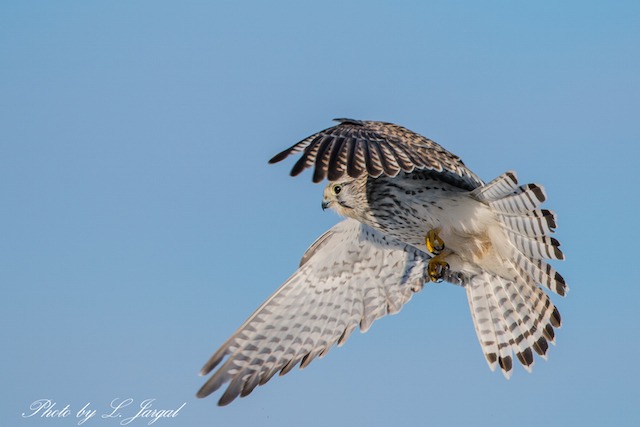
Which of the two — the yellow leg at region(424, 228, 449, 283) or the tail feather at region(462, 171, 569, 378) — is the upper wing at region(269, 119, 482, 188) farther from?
the yellow leg at region(424, 228, 449, 283)

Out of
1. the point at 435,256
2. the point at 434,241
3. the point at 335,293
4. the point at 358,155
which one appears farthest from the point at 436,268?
the point at 358,155

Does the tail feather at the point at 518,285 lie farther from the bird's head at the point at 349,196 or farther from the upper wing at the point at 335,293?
the bird's head at the point at 349,196

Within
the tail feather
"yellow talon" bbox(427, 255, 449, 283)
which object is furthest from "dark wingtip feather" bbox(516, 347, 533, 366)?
"yellow talon" bbox(427, 255, 449, 283)

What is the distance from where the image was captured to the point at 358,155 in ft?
12.7

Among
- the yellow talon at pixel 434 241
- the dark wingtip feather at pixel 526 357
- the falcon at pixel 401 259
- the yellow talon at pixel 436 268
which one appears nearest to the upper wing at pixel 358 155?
the falcon at pixel 401 259

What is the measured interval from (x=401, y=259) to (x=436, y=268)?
38 centimetres

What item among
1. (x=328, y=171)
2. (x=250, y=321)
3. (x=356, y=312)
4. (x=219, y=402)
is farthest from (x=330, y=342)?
(x=328, y=171)

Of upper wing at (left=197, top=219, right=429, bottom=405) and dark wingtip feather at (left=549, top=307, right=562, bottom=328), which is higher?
upper wing at (left=197, top=219, right=429, bottom=405)

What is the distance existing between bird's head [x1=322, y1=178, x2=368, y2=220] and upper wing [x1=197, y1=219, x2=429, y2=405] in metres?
0.74

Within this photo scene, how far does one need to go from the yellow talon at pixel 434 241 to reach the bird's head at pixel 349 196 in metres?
0.60

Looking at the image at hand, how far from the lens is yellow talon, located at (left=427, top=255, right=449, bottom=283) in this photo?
6004 mm

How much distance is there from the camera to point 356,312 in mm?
6305

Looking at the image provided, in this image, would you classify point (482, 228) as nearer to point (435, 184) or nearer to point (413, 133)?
point (435, 184)

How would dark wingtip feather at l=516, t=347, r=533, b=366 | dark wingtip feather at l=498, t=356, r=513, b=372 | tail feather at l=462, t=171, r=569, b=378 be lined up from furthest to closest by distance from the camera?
dark wingtip feather at l=498, t=356, r=513, b=372 < dark wingtip feather at l=516, t=347, r=533, b=366 < tail feather at l=462, t=171, r=569, b=378
